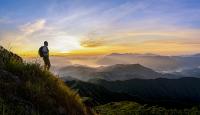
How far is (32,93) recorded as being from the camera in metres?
10.5

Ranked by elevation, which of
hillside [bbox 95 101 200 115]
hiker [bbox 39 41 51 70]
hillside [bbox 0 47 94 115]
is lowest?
hillside [bbox 95 101 200 115]

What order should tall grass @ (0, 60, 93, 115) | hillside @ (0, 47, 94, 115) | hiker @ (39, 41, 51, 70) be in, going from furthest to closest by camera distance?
hiker @ (39, 41, 51, 70)
tall grass @ (0, 60, 93, 115)
hillside @ (0, 47, 94, 115)

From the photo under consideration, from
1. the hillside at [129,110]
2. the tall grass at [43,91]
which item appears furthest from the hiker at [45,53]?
the hillside at [129,110]

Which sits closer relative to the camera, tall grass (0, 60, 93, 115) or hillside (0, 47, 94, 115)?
hillside (0, 47, 94, 115)

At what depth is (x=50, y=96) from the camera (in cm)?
1144

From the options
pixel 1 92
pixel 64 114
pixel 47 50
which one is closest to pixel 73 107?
pixel 64 114

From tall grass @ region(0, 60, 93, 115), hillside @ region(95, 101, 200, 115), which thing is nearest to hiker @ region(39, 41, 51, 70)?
tall grass @ region(0, 60, 93, 115)

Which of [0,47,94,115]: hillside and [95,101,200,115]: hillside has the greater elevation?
[0,47,94,115]: hillside

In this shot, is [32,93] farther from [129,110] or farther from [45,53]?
[129,110]

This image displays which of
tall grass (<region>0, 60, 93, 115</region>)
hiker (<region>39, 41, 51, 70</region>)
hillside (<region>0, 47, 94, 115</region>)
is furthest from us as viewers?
hiker (<region>39, 41, 51, 70</region>)

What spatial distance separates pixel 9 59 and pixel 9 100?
12.3ft

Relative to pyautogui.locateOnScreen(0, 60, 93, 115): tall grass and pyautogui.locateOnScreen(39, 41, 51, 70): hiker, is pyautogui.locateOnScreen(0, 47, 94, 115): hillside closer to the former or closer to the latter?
pyautogui.locateOnScreen(0, 60, 93, 115): tall grass

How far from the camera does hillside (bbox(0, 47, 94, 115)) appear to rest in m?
9.49

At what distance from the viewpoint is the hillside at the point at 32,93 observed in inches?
374
